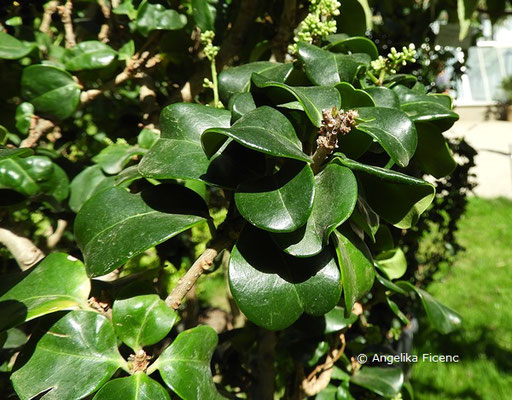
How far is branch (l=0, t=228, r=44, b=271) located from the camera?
100cm

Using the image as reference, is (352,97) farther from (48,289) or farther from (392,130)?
(48,289)

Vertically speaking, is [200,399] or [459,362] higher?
[200,399]

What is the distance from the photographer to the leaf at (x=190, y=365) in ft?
2.34

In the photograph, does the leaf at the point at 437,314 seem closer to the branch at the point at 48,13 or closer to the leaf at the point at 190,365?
the leaf at the point at 190,365

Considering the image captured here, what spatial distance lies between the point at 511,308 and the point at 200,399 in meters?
2.92

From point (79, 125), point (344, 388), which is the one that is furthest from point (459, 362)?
point (79, 125)

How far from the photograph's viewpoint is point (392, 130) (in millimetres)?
705

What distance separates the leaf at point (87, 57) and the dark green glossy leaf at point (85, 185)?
0.72 ft

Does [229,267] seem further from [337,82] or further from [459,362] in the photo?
[459,362]

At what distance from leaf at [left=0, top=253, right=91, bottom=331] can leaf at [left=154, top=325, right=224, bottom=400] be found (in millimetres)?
162

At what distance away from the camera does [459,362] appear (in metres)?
2.53

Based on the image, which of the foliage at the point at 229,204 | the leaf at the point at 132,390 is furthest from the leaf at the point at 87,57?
the leaf at the point at 132,390

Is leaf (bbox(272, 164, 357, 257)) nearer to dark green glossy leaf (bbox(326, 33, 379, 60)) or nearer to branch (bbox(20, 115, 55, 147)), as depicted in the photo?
dark green glossy leaf (bbox(326, 33, 379, 60))

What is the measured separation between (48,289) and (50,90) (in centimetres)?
49
